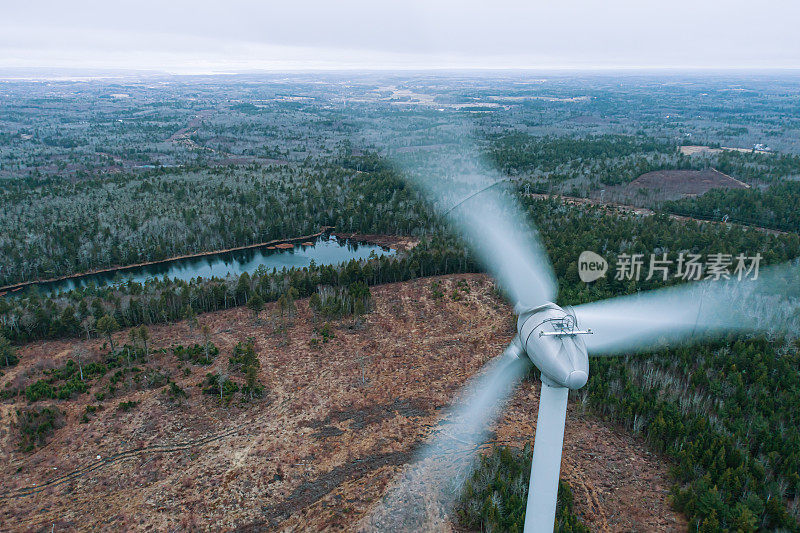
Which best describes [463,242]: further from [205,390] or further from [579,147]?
[579,147]

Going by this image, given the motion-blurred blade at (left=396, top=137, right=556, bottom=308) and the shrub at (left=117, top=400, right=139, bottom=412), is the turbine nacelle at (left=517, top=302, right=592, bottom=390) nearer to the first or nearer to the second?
the motion-blurred blade at (left=396, top=137, right=556, bottom=308)

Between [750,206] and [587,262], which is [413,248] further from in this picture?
[750,206]

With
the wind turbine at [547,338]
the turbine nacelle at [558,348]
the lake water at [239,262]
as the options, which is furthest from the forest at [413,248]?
the turbine nacelle at [558,348]

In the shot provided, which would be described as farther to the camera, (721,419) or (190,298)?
(190,298)

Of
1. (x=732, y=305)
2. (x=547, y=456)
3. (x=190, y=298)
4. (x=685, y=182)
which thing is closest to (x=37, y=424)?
(x=190, y=298)

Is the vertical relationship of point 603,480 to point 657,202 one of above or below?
below

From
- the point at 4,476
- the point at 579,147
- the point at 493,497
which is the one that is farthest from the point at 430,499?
the point at 579,147
